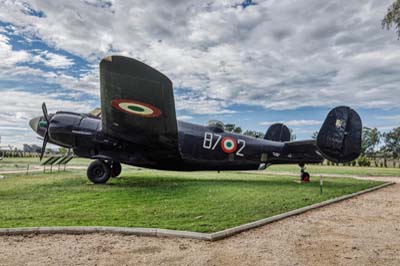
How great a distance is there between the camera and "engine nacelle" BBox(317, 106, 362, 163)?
1152 cm

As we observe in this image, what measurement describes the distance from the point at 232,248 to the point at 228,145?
8.17 m

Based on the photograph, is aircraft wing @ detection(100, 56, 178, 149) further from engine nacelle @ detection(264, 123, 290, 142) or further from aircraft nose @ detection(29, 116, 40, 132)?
engine nacelle @ detection(264, 123, 290, 142)

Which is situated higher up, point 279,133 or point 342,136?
point 279,133

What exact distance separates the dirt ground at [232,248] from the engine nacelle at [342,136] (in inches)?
251

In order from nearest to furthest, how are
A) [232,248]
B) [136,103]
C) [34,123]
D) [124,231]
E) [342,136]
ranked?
[232,248] → [124,231] → [136,103] → [342,136] → [34,123]

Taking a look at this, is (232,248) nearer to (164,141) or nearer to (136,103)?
(136,103)

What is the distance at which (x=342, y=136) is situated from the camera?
11.5m

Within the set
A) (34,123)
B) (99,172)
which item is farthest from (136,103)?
(34,123)

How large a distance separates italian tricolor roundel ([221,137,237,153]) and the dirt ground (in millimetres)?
6709

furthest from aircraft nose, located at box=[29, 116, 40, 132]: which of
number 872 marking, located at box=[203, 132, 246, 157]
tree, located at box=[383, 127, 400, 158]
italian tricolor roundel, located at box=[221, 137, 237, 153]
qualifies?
tree, located at box=[383, 127, 400, 158]

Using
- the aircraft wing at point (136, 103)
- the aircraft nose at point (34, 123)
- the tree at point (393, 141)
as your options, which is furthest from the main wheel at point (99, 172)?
the tree at point (393, 141)

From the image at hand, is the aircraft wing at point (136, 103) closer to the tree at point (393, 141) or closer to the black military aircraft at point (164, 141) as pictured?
the black military aircraft at point (164, 141)

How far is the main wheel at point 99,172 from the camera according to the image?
11141 mm

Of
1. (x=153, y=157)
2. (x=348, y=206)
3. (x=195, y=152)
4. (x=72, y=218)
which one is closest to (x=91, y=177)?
(x=153, y=157)
